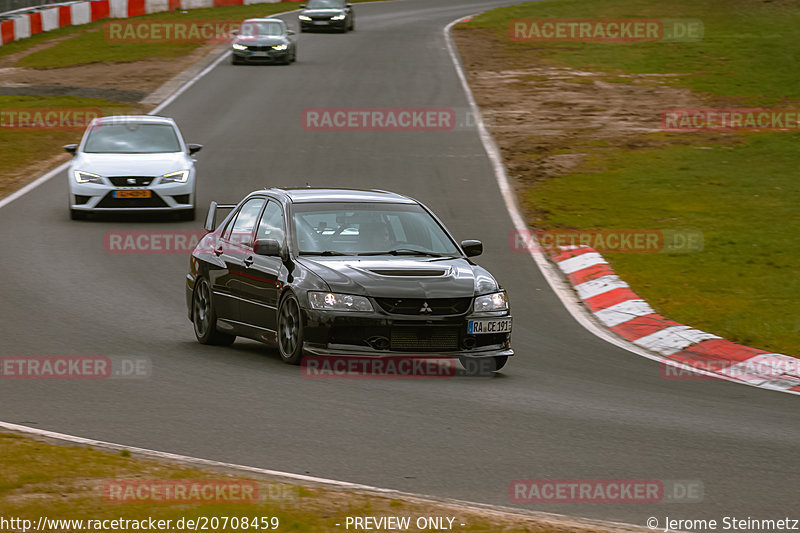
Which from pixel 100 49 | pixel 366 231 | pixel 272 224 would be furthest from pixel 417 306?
pixel 100 49

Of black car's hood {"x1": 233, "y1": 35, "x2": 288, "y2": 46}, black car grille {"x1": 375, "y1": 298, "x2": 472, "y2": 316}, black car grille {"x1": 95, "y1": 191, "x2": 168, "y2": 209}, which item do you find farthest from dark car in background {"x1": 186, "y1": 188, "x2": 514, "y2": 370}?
black car's hood {"x1": 233, "y1": 35, "x2": 288, "y2": 46}

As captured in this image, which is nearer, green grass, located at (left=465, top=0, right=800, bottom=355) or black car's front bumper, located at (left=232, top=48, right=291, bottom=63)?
green grass, located at (left=465, top=0, right=800, bottom=355)

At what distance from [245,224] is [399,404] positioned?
12.1 feet

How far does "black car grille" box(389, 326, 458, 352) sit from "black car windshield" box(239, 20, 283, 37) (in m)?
33.6

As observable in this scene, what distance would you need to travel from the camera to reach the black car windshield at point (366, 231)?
11327 mm

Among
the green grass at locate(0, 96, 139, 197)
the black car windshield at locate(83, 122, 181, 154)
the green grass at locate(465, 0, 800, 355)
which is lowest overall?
the green grass at locate(0, 96, 139, 197)

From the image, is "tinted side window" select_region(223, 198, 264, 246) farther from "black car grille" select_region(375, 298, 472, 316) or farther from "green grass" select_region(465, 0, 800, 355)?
"green grass" select_region(465, 0, 800, 355)

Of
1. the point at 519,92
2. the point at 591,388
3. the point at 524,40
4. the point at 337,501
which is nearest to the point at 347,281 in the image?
the point at 591,388

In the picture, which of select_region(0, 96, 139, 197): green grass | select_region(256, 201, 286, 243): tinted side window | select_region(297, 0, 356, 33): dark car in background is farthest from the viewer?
select_region(297, 0, 356, 33): dark car in background

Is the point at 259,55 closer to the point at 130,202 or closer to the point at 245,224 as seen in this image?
the point at 130,202

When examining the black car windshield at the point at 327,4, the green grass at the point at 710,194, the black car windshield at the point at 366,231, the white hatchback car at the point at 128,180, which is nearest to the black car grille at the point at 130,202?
the white hatchback car at the point at 128,180

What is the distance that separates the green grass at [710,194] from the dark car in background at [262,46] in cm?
737

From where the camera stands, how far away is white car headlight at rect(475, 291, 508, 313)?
420 inches

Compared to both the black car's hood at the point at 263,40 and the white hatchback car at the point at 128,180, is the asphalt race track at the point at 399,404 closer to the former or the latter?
the white hatchback car at the point at 128,180
